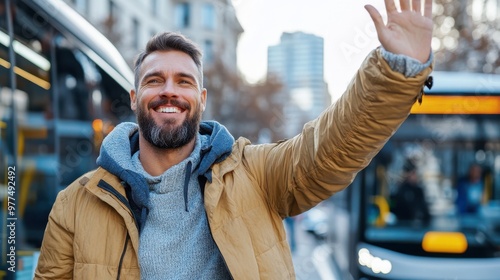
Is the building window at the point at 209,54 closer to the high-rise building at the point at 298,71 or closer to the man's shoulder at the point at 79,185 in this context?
the high-rise building at the point at 298,71

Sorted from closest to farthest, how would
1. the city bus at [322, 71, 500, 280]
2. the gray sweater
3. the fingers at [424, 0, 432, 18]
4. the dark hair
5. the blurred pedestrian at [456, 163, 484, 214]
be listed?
the fingers at [424, 0, 432, 18]
the gray sweater
the dark hair
the city bus at [322, 71, 500, 280]
the blurred pedestrian at [456, 163, 484, 214]

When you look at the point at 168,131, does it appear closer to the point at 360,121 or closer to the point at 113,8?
the point at 360,121

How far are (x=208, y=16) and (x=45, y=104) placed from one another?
3446cm

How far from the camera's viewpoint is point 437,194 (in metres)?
7.12

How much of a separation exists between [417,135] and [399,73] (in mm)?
5391

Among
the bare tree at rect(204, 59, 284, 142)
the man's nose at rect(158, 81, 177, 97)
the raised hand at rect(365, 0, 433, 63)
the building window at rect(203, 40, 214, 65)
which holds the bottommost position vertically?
the man's nose at rect(158, 81, 177, 97)

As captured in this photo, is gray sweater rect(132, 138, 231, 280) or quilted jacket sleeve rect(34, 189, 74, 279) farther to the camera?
quilted jacket sleeve rect(34, 189, 74, 279)

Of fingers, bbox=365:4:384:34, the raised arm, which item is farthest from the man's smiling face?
fingers, bbox=365:4:384:34

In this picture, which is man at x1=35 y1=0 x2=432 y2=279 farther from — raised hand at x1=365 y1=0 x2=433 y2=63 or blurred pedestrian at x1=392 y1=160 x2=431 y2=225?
blurred pedestrian at x1=392 y1=160 x2=431 y2=225

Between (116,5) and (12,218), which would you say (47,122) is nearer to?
(12,218)

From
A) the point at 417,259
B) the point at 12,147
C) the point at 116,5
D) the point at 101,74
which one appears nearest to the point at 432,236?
the point at 417,259

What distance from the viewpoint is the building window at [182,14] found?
125 feet

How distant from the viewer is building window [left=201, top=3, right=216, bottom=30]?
129 feet

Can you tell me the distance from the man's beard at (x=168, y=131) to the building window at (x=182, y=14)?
36.2 m
